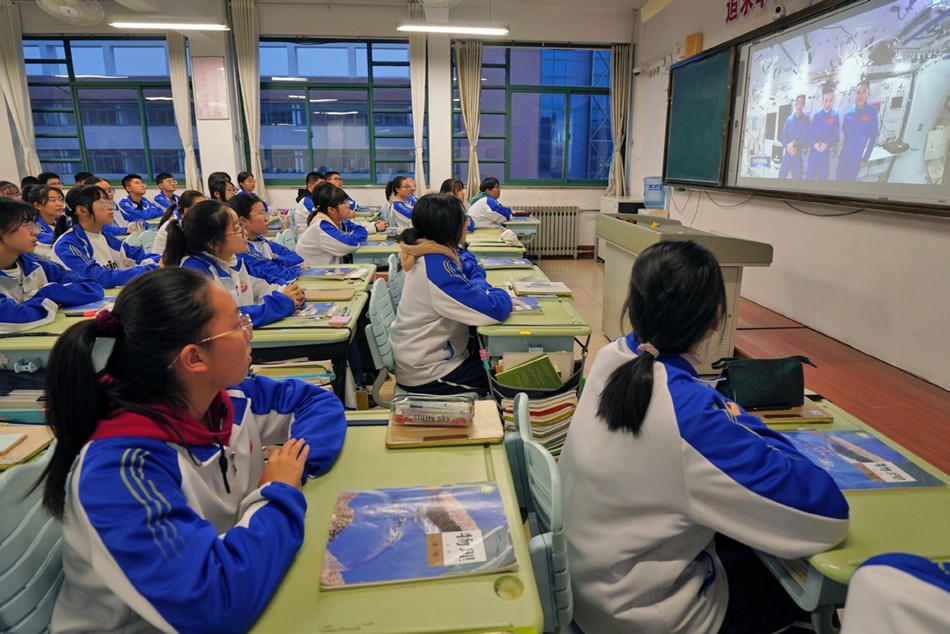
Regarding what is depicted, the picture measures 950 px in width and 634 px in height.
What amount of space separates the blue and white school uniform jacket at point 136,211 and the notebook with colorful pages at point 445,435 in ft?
21.2

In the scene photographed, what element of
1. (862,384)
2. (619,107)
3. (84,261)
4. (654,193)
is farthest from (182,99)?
(862,384)

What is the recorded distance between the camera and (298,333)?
7.47 ft

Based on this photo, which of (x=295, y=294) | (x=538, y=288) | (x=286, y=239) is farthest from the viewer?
(x=286, y=239)

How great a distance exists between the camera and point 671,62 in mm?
6723

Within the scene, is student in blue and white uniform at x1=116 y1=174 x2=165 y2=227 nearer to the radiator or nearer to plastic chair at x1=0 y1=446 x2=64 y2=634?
the radiator

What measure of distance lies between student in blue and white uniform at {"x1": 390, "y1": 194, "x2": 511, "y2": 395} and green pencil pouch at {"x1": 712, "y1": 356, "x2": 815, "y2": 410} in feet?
3.39

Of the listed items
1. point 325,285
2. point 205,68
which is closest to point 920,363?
point 325,285

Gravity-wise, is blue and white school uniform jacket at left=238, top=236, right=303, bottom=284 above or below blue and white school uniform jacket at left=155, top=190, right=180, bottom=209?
below

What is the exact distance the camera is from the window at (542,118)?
8.16 metres

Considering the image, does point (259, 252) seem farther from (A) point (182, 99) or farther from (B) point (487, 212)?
(A) point (182, 99)

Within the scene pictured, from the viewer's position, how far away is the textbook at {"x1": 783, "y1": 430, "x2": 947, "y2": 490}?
47.6 inches

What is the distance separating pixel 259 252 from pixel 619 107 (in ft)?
20.7

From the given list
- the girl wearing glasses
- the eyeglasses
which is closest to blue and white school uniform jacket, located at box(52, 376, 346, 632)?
the girl wearing glasses

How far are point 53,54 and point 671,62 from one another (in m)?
8.46
